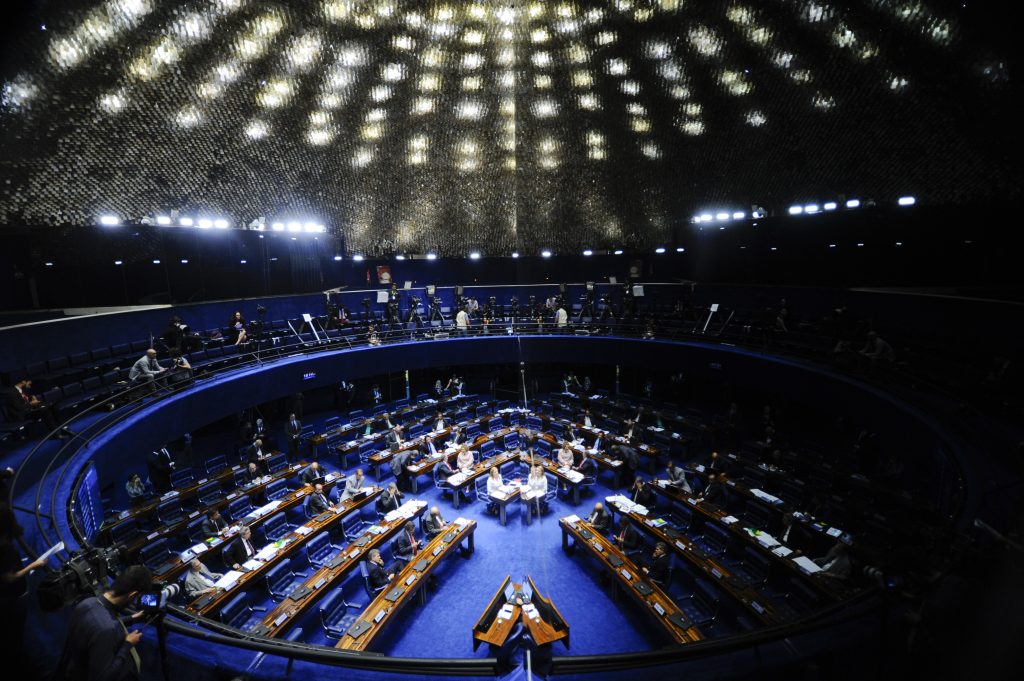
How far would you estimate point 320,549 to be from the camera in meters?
8.57

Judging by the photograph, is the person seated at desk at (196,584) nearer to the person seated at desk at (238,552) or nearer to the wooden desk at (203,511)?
the person seated at desk at (238,552)

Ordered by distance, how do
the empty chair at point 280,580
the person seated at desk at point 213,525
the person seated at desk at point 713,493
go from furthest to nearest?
the person seated at desk at point 713,493 < the person seated at desk at point 213,525 < the empty chair at point 280,580

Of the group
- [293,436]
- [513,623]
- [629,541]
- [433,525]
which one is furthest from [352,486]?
[629,541]

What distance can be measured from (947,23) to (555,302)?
45.4 ft

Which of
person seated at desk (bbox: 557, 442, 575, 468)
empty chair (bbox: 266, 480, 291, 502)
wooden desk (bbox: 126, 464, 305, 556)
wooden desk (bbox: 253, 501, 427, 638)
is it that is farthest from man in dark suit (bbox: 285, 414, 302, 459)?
person seated at desk (bbox: 557, 442, 575, 468)

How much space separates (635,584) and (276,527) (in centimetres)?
727

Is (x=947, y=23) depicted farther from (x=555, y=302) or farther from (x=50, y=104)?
(x=50, y=104)

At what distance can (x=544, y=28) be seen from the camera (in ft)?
47.8

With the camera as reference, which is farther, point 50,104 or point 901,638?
point 50,104

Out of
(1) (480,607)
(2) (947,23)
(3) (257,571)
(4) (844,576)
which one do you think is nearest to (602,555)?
(1) (480,607)

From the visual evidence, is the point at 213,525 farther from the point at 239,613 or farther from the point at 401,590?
the point at 401,590

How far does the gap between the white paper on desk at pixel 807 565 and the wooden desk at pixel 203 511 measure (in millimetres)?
10934

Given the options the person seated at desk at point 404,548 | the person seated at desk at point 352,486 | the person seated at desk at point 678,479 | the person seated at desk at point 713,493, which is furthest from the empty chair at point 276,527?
the person seated at desk at point 713,493

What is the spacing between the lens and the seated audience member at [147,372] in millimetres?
9688
